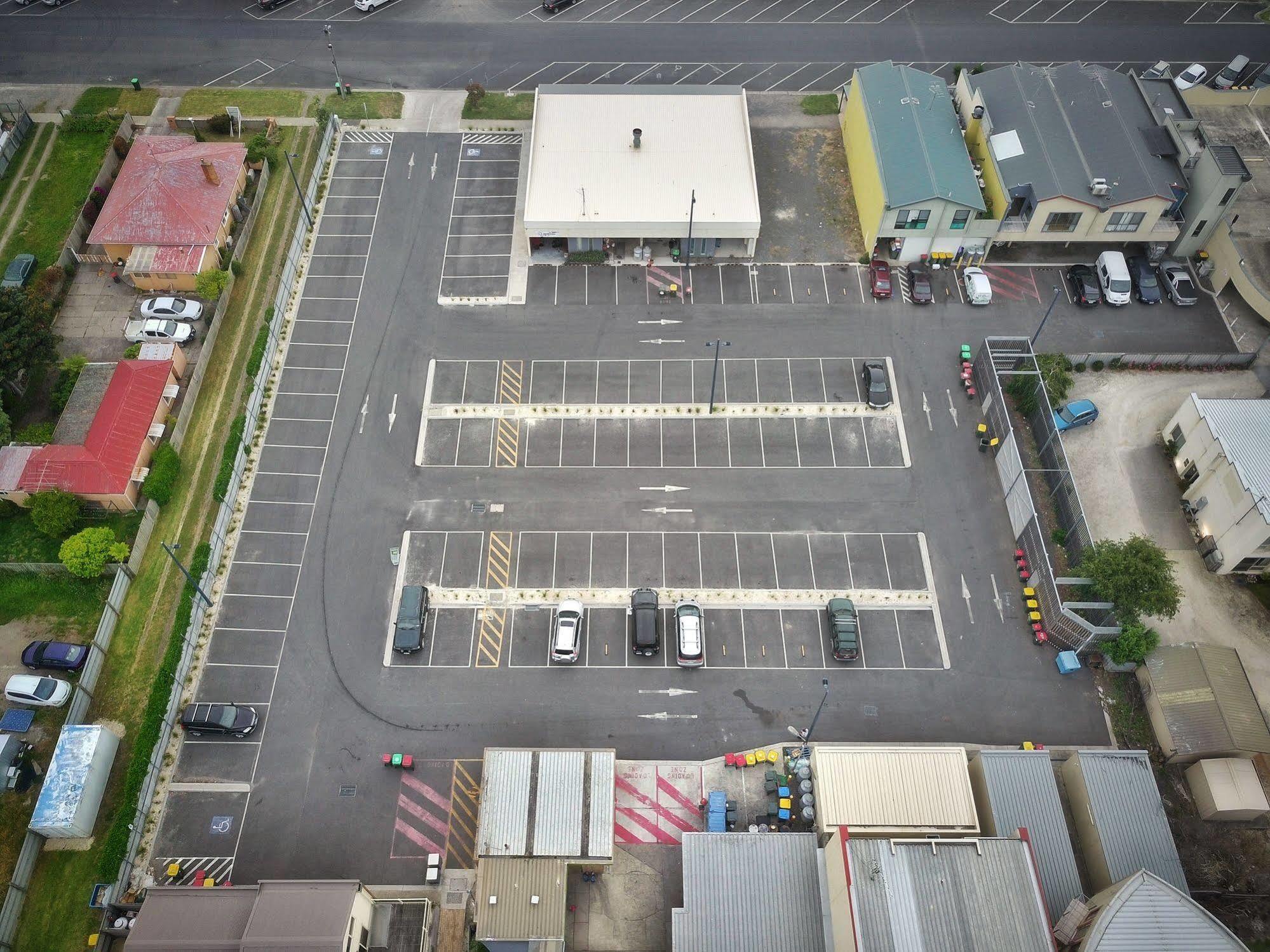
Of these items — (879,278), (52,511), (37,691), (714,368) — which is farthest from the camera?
(879,278)

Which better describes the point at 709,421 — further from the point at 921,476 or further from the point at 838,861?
the point at 838,861

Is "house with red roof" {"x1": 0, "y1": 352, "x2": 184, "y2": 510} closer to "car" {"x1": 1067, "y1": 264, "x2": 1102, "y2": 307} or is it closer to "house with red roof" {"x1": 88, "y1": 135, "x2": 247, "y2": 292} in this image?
"house with red roof" {"x1": 88, "y1": 135, "x2": 247, "y2": 292}

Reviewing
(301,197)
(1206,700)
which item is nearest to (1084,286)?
(1206,700)

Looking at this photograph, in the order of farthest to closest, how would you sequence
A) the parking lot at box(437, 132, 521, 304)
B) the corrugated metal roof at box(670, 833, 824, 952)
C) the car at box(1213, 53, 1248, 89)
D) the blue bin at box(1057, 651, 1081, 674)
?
the car at box(1213, 53, 1248, 89), the parking lot at box(437, 132, 521, 304), the blue bin at box(1057, 651, 1081, 674), the corrugated metal roof at box(670, 833, 824, 952)

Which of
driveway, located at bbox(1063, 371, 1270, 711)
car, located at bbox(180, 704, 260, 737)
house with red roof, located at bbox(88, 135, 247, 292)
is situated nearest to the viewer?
car, located at bbox(180, 704, 260, 737)

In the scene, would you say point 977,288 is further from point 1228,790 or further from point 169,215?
point 169,215

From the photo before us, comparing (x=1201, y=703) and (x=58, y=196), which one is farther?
(x=58, y=196)

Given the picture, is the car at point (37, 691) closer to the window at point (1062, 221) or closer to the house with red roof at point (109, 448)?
the house with red roof at point (109, 448)

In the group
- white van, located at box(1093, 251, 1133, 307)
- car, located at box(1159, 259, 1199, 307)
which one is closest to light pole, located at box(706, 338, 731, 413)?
white van, located at box(1093, 251, 1133, 307)
